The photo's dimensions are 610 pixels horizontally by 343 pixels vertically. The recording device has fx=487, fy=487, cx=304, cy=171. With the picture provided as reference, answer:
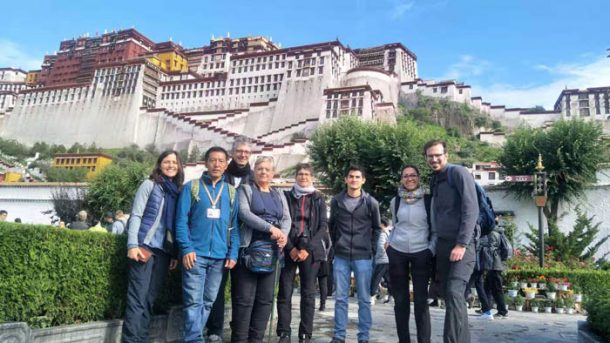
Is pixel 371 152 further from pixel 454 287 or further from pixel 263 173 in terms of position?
pixel 454 287

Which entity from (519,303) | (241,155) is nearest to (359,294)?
(241,155)

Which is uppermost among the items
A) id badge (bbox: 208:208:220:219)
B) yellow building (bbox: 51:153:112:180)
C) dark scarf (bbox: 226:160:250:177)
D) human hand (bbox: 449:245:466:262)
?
yellow building (bbox: 51:153:112:180)

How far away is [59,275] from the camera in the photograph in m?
3.73

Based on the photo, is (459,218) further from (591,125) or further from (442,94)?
(442,94)

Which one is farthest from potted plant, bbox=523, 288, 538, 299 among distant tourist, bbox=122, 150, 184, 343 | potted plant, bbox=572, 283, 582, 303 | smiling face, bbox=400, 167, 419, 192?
distant tourist, bbox=122, 150, 184, 343

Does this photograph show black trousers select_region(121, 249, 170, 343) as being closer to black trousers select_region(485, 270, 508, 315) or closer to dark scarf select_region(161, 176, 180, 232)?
dark scarf select_region(161, 176, 180, 232)

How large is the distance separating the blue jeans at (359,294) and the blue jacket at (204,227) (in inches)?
42.1

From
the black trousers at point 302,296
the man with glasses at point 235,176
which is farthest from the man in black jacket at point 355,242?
the man with glasses at point 235,176

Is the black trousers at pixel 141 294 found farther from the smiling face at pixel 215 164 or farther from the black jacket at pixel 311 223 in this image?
the black jacket at pixel 311 223

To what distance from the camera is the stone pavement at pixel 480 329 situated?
5000 mm

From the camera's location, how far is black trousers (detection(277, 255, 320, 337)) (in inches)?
179

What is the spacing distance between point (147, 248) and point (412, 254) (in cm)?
225

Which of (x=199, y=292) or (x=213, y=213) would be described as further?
(x=213, y=213)

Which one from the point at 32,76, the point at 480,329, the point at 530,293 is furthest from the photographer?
the point at 32,76
